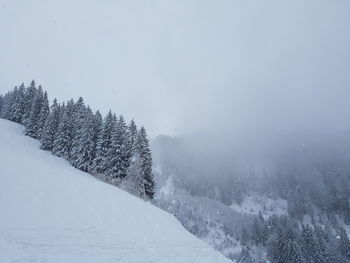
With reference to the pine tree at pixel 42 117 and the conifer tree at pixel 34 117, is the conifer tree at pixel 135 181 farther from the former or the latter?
the conifer tree at pixel 34 117

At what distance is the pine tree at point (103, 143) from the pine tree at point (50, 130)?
400 inches

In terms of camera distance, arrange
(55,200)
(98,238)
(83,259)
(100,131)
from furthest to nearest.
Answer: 1. (100,131)
2. (55,200)
3. (98,238)
4. (83,259)

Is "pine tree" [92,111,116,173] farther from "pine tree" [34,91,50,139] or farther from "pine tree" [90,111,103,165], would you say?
"pine tree" [34,91,50,139]

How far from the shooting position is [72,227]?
46.2 ft

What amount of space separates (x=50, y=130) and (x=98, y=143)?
11651 mm

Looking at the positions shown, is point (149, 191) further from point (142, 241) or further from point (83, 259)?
point (83, 259)

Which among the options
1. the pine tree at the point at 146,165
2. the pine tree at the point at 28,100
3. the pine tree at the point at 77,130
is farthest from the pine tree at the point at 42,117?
the pine tree at the point at 146,165

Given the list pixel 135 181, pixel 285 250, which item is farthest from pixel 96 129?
pixel 285 250

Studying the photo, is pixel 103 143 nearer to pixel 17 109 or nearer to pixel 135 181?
pixel 135 181

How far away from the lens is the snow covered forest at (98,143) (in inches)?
1737

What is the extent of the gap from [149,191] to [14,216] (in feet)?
111

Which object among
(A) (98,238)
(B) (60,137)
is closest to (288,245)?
(B) (60,137)

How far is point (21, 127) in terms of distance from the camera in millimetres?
57375

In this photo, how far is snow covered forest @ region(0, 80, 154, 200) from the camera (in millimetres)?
44125
